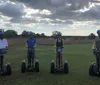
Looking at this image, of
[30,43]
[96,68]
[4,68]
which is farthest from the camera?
[30,43]

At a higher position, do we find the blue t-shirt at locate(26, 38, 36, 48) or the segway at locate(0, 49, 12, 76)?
the blue t-shirt at locate(26, 38, 36, 48)

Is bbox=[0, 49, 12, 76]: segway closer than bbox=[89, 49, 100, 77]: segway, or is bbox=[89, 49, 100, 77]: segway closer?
bbox=[89, 49, 100, 77]: segway

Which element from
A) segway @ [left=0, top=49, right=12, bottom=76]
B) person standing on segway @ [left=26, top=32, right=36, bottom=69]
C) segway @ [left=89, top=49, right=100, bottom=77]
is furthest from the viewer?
person standing on segway @ [left=26, top=32, right=36, bottom=69]

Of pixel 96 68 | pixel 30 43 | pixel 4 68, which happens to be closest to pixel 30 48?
pixel 30 43

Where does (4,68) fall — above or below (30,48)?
below

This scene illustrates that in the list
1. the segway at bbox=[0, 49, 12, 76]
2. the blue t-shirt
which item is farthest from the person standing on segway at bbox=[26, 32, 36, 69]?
the segway at bbox=[0, 49, 12, 76]

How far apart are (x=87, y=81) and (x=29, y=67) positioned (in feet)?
13.3

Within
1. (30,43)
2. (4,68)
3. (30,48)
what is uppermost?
(30,43)

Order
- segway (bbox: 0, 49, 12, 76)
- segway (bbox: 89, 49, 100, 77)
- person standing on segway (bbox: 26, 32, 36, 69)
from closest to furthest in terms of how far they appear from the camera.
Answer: segway (bbox: 89, 49, 100, 77), segway (bbox: 0, 49, 12, 76), person standing on segway (bbox: 26, 32, 36, 69)

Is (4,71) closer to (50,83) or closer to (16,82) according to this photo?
(16,82)

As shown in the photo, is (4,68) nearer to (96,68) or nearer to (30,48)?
(30,48)

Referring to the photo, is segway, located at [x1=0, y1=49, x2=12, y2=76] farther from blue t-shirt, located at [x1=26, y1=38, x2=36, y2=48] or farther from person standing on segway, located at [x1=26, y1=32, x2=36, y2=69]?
blue t-shirt, located at [x1=26, y1=38, x2=36, y2=48]

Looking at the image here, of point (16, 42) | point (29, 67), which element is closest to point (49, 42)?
point (16, 42)

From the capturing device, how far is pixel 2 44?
14688 millimetres
